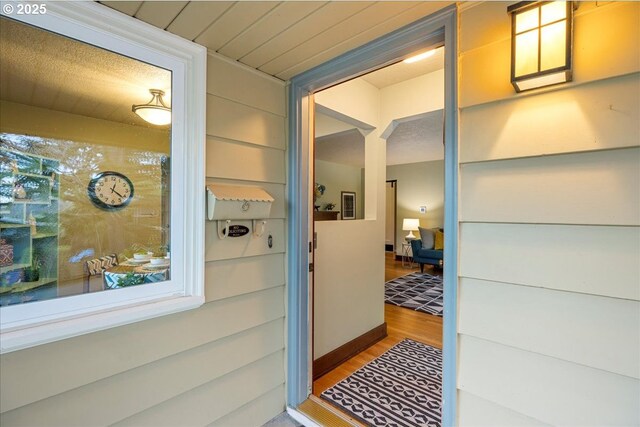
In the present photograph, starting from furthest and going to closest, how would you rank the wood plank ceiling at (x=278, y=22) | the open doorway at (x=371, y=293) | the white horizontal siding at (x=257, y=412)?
the open doorway at (x=371, y=293) < the white horizontal siding at (x=257, y=412) < the wood plank ceiling at (x=278, y=22)

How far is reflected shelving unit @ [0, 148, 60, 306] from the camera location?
3.15 feet

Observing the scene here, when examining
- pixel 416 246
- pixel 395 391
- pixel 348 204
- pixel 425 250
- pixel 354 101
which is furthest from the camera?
pixel 348 204

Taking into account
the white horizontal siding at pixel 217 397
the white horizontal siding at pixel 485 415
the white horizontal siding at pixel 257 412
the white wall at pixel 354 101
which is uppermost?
the white wall at pixel 354 101

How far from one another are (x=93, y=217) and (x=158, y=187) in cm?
27

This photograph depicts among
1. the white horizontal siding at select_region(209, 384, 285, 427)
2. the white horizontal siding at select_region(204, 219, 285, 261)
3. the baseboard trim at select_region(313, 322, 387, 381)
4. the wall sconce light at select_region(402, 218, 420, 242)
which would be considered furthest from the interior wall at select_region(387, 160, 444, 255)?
the white horizontal siding at select_region(209, 384, 285, 427)

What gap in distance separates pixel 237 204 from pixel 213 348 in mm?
730

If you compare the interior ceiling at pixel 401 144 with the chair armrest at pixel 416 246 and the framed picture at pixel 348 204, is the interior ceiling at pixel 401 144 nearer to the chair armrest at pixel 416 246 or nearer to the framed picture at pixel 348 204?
the framed picture at pixel 348 204

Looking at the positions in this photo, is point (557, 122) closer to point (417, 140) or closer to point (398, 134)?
point (398, 134)

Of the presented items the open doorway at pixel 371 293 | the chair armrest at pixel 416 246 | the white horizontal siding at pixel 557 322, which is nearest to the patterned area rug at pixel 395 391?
the open doorway at pixel 371 293

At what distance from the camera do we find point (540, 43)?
2.82ft

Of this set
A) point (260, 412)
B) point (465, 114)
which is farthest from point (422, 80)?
point (260, 412)

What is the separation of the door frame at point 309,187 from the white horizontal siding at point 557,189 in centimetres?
9

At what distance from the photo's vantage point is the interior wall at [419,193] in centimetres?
676

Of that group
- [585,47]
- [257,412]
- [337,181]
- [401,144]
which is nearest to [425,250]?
[401,144]
